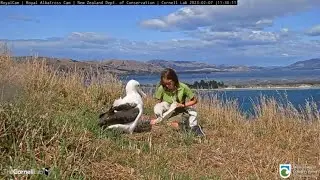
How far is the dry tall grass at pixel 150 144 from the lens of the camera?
3928mm

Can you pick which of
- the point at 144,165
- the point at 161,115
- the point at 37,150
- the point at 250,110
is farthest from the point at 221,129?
the point at 37,150

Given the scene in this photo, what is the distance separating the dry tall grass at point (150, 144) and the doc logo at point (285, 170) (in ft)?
0.18

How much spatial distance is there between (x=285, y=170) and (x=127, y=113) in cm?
213

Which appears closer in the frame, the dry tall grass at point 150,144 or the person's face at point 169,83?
the dry tall grass at point 150,144

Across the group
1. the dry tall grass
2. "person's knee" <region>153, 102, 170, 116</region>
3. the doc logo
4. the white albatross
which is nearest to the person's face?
"person's knee" <region>153, 102, 170, 116</region>

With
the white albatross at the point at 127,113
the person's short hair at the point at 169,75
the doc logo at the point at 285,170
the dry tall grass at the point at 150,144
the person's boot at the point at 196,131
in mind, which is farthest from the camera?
the person's short hair at the point at 169,75

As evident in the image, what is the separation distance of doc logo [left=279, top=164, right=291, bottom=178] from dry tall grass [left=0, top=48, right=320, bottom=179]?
0.06 meters

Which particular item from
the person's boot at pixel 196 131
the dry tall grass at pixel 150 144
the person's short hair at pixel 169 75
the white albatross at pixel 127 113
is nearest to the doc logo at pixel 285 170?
the dry tall grass at pixel 150 144

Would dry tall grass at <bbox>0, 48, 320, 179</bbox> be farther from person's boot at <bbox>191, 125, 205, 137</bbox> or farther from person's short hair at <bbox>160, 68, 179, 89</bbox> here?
person's short hair at <bbox>160, 68, 179, 89</bbox>

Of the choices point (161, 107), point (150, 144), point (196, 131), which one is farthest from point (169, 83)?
point (150, 144)

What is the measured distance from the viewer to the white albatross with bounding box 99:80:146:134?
5.78 meters

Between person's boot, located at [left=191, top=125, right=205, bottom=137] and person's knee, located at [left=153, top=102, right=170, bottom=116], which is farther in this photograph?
person's knee, located at [left=153, top=102, right=170, bottom=116]

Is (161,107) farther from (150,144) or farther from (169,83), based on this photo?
(150,144)

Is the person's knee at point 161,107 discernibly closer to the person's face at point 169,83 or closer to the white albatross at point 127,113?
the person's face at point 169,83
